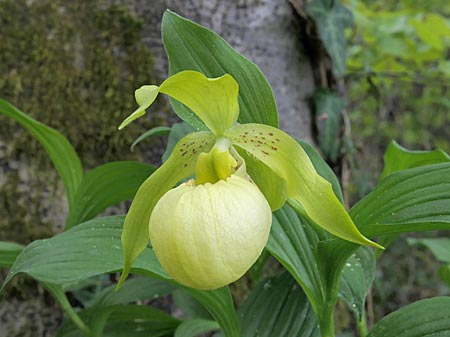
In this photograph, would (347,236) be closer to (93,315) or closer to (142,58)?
(93,315)

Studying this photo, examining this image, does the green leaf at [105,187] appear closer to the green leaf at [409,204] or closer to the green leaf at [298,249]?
the green leaf at [298,249]

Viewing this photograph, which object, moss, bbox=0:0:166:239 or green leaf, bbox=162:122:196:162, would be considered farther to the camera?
moss, bbox=0:0:166:239

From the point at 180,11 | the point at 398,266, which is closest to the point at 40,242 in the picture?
the point at 180,11

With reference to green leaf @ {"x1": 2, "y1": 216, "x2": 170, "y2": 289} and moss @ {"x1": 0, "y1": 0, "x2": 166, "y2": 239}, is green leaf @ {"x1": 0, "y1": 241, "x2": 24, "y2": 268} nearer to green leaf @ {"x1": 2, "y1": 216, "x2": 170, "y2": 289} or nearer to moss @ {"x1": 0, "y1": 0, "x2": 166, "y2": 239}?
green leaf @ {"x1": 2, "y1": 216, "x2": 170, "y2": 289}

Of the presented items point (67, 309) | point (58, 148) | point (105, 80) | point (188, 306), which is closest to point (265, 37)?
Result: point (105, 80)

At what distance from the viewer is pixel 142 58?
1.50 m

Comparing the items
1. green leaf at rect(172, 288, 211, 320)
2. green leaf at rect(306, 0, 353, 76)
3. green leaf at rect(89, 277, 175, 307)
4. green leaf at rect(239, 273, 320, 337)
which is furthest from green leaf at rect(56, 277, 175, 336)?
green leaf at rect(306, 0, 353, 76)

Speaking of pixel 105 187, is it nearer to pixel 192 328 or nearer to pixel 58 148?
pixel 58 148

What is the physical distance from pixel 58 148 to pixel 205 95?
1.74ft

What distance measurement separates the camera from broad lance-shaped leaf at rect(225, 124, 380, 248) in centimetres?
78

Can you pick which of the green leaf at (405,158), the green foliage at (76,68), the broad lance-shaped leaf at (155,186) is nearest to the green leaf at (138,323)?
the broad lance-shaped leaf at (155,186)

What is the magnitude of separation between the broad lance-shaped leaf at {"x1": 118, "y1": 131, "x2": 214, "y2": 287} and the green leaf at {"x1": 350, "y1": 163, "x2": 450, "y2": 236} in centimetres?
30

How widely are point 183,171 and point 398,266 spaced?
7.83ft

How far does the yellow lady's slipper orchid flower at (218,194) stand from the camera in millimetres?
717
